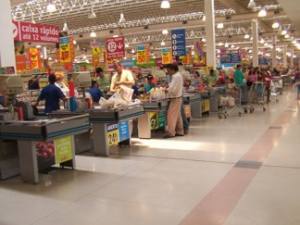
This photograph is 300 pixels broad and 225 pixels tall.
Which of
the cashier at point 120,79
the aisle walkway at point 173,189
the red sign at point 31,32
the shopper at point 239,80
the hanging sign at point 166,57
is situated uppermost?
the red sign at point 31,32

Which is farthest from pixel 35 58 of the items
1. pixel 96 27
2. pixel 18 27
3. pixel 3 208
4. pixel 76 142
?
pixel 3 208

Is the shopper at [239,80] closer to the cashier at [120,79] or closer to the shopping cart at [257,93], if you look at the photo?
the shopping cart at [257,93]

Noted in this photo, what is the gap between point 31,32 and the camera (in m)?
8.55

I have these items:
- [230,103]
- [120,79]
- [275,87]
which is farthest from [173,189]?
[275,87]

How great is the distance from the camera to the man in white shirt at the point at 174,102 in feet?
26.8

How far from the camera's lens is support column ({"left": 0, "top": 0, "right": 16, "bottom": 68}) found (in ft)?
22.6

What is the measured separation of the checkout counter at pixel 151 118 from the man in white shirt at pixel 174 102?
0.25 m

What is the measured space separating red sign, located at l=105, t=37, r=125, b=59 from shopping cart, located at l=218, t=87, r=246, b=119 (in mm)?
4631

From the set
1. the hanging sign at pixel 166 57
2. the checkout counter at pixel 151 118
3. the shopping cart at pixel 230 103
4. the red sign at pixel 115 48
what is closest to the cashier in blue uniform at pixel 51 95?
the checkout counter at pixel 151 118

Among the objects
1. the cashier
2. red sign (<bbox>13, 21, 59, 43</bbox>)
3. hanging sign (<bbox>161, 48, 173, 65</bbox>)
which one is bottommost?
the cashier

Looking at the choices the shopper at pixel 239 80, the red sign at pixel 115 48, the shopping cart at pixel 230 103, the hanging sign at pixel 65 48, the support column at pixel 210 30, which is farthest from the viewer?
the red sign at pixel 115 48

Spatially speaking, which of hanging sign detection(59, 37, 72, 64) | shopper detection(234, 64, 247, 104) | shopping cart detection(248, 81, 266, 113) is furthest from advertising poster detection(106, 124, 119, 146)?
shopping cart detection(248, 81, 266, 113)

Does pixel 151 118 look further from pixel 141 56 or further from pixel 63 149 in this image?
pixel 141 56

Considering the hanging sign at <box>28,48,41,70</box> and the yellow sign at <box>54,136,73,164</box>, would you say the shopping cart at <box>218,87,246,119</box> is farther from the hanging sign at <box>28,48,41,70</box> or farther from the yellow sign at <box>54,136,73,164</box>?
the hanging sign at <box>28,48,41,70</box>
